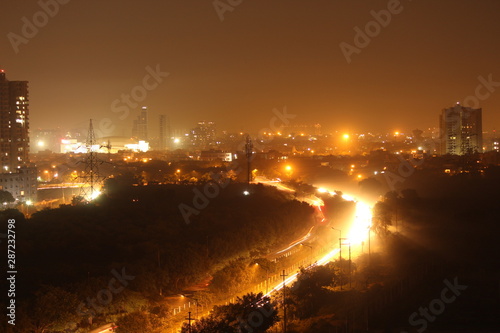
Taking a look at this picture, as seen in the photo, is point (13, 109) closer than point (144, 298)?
No

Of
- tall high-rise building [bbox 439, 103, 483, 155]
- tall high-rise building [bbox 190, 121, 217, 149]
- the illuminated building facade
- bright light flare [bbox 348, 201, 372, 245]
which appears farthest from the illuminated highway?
tall high-rise building [bbox 190, 121, 217, 149]

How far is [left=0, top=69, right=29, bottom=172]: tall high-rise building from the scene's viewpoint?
20.2 metres

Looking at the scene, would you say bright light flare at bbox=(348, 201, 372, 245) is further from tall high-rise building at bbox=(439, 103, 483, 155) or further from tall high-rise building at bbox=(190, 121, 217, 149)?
tall high-rise building at bbox=(190, 121, 217, 149)

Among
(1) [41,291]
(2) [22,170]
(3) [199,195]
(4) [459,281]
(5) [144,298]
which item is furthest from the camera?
(2) [22,170]

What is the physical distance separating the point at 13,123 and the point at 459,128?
24915mm

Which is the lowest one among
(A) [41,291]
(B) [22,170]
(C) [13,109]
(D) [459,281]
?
(D) [459,281]

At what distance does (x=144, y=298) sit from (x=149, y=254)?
1.39 meters

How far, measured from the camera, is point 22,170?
17094mm

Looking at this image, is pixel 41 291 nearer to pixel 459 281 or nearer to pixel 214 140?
pixel 459 281

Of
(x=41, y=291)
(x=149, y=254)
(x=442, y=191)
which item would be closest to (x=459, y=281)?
(x=149, y=254)

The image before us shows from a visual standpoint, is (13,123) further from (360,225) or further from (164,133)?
(164,133)

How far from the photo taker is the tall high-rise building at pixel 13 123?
20250 mm

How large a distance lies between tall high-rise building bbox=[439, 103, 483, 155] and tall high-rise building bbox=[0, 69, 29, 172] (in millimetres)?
23441

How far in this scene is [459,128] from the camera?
101ft
